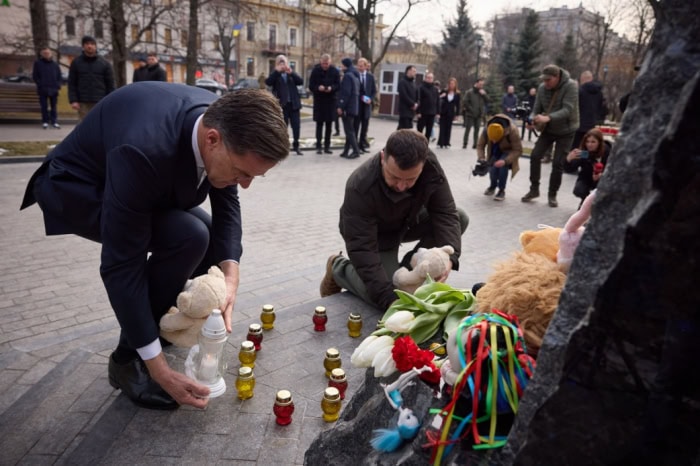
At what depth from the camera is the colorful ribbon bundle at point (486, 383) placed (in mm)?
1312

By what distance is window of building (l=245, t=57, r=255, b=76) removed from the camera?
55.5m

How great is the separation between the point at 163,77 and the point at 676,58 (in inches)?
460

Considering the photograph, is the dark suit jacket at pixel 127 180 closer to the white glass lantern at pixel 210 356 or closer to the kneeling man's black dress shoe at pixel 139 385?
the white glass lantern at pixel 210 356

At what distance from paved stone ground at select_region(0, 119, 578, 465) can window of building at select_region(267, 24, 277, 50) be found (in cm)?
5261

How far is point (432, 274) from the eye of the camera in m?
3.13

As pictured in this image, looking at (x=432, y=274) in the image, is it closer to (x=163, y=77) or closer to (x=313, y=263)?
(x=313, y=263)

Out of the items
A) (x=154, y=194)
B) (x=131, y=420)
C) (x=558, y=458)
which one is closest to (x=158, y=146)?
(x=154, y=194)

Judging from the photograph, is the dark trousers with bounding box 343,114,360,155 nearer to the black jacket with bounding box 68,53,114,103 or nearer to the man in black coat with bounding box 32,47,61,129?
the black jacket with bounding box 68,53,114,103

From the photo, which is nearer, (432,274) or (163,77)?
(432,274)

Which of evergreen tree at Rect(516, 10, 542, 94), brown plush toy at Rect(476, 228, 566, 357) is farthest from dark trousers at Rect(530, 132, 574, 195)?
evergreen tree at Rect(516, 10, 542, 94)

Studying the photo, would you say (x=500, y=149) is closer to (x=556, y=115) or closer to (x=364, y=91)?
(x=556, y=115)

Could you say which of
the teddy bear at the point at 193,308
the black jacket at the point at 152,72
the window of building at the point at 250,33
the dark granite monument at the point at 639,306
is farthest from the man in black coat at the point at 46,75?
the window of building at the point at 250,33

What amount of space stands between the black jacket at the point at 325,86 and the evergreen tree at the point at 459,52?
24.9m

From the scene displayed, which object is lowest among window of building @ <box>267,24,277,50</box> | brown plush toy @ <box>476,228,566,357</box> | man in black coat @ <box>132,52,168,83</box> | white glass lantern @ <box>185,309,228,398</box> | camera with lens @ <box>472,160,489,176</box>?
white glass lantern @ <box>185,309,228,398</box>
